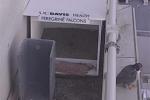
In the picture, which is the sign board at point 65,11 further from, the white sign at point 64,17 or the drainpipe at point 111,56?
the drainpipe at point 111,56

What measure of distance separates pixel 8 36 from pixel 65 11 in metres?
0.39

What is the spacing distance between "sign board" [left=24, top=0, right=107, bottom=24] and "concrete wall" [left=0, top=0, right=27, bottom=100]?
73 millimetres

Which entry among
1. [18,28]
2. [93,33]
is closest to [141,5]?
[93,33]

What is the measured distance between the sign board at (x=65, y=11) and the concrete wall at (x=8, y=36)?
73 millimetres

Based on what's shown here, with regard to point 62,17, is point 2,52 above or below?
below

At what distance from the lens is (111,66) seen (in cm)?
124

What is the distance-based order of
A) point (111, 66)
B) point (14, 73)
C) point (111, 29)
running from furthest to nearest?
point (14, 73) < point (111, 29) < point (111, 66)

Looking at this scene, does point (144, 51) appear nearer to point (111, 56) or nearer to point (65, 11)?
point (65, 11)

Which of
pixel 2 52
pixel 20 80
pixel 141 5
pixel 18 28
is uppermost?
pixel 141 5

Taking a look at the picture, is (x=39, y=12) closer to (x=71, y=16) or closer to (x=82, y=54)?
(x=71, y=16)

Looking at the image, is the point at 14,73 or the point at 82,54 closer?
the point at 14,73

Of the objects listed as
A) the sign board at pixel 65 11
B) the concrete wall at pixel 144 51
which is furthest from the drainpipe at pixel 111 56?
the concrete wall at pixel 144 51

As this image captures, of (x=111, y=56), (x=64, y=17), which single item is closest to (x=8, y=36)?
(x=64, y=17)

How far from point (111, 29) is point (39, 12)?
43cm
